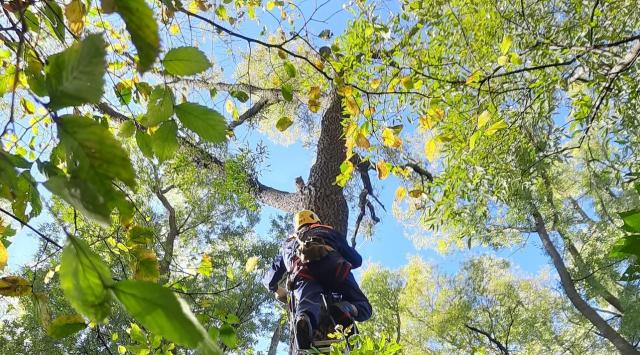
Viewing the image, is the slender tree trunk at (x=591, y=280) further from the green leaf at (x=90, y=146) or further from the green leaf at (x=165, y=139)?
the green leaf at (x=90, y=146)

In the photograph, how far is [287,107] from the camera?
6.24 metres

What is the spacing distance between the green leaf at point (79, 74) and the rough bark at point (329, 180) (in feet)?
9.94

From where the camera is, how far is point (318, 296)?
2592 mm

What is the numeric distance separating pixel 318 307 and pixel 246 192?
245 centimetres

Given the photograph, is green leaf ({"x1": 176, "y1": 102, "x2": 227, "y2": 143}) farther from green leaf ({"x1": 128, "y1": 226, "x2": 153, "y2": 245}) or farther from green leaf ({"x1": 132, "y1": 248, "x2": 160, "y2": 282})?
green leaf ({"x1": 128, "y1": 226, "x2": 153, "y2": 245})

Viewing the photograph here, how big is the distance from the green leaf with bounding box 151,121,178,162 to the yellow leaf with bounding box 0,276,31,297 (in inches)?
13.4

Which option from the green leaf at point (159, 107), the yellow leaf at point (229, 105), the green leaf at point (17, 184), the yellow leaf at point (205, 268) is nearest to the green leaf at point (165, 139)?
the green leaf at point (159, 107)

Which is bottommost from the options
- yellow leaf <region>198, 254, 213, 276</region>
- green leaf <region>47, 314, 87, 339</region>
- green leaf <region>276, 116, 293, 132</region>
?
green leaf <region>47, 314, 87, 339</region>

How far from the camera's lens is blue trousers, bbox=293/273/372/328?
8.07ft

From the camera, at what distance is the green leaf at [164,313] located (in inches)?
9.8

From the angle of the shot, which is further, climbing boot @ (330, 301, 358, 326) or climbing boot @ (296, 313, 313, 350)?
climbing boot @ (330, 301, 358, 326)

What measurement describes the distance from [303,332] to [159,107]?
6.54ft

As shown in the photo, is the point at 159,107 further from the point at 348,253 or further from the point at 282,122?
the point at 348,253

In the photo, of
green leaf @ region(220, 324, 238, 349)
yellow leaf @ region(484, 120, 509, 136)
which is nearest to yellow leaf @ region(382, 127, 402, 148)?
yellow leaf @ region(484, 120, 509, 136)
